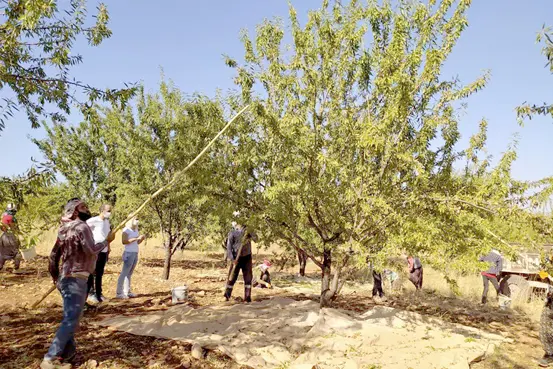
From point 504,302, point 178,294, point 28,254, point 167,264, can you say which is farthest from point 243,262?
point 28,254

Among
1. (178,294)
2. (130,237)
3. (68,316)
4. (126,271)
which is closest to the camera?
(68,316)

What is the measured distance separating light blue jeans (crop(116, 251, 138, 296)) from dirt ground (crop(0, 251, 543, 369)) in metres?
0.43

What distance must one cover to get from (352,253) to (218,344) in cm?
238

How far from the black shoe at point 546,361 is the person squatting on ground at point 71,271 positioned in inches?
262

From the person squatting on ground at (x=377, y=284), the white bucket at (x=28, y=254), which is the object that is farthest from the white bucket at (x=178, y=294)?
the white bucket at (x=28, y=254)

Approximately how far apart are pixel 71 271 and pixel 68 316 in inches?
19.7

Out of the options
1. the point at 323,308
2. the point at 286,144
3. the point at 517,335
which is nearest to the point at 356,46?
the point at 286,144

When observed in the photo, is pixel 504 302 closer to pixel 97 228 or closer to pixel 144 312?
pixel 144 312

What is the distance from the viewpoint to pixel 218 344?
5.27 metres

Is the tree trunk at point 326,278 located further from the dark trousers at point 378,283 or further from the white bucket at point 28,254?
the white bucket at point 28,254

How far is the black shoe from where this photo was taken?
576cm

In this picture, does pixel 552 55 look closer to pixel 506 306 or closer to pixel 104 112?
pixel 506 306

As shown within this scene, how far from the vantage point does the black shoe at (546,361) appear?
5.76 meters

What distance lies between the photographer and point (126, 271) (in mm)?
8258
